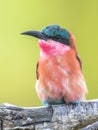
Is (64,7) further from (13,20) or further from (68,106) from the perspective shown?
(68,106)

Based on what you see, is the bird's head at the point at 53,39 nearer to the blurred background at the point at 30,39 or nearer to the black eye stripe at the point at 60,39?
the black eye stripe at the point at 60,39

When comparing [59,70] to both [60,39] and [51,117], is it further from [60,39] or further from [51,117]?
[51,117]

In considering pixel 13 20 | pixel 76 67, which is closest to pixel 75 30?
pixel 13 20

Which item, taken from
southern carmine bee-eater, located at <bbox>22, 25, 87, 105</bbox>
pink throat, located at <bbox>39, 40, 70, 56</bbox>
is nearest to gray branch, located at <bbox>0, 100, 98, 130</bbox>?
southern carmine bee-eater, located at <bbox>22, 25, 87, 105</bbox>

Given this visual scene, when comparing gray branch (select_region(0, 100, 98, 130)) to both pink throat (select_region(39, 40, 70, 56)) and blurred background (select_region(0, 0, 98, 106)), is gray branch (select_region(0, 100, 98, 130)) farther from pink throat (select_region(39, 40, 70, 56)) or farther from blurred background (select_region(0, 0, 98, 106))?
blurred background (select_region(0, 0, 98, 106))

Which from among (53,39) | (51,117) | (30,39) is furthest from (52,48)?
(30,39)

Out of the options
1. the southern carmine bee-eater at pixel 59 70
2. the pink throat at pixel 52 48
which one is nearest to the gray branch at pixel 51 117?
the southern carmine bee-eater at pixel 59 70
